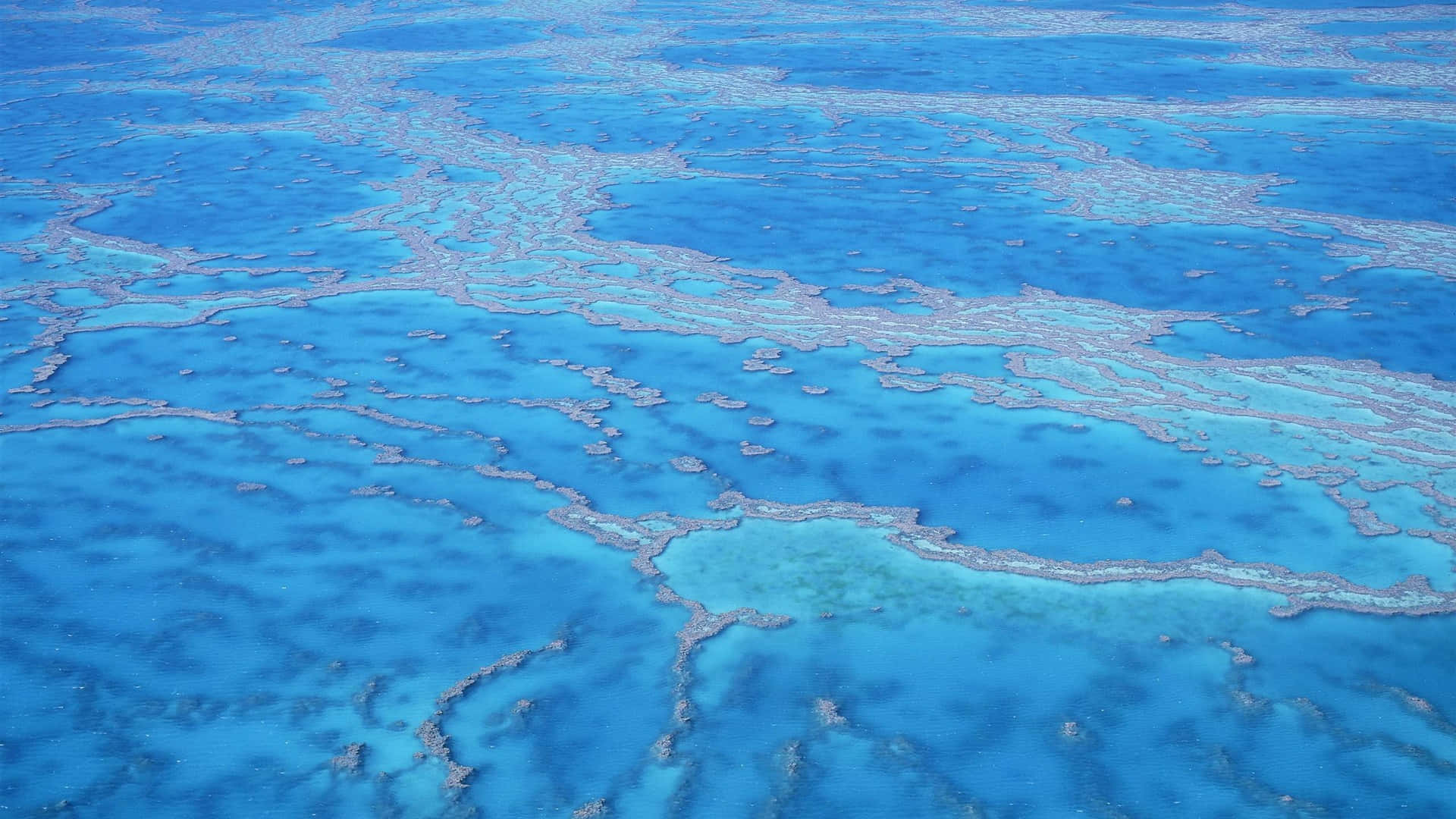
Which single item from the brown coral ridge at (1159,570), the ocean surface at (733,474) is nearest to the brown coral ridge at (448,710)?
the ocean surface at (733,474)

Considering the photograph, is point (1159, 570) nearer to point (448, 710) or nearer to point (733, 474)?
point (733, 474)

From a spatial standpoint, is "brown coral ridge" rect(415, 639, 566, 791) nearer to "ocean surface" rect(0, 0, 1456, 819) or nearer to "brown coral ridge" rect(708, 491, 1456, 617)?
"ocean surface" rect(0, 0, 1456, 819)

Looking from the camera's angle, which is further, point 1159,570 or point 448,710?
point 1159,570

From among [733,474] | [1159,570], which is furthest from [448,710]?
[1159,570]

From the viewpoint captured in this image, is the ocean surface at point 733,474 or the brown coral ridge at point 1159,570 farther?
the brown coral ridge at point 1159,570

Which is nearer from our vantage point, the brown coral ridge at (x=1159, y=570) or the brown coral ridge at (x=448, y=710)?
the brown coral ridge at (x=448, y=710)

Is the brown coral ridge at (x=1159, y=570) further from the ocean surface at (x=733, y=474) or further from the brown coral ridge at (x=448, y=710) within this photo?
the brown coral ridge at (x=448, y=710)

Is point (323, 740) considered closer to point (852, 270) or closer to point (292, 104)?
point (852, 270)

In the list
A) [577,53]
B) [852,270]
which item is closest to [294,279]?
[852,270]
